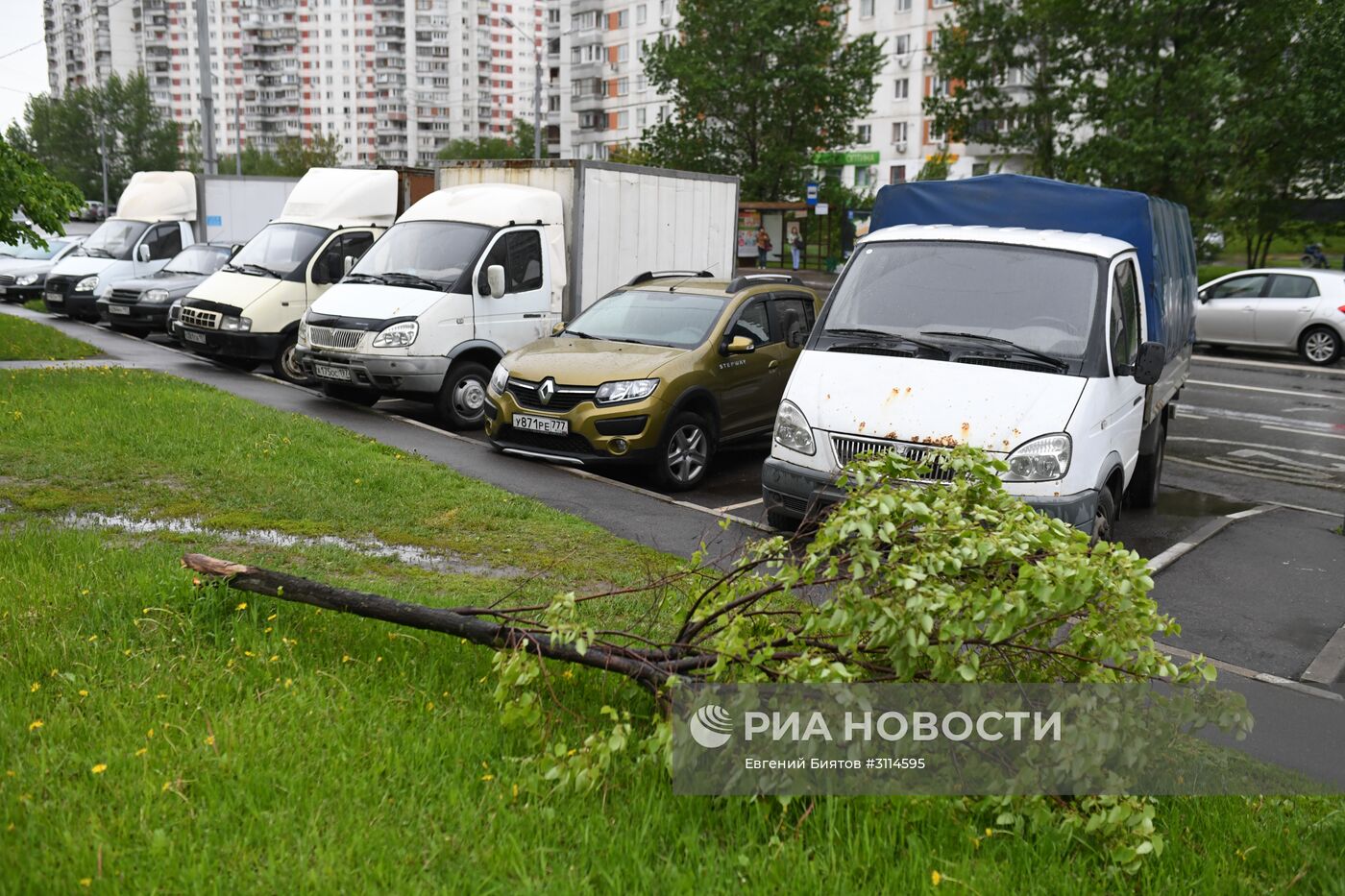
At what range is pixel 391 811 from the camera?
364 cm

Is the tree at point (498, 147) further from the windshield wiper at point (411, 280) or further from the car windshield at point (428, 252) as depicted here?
the windshield wiper at point (411, 280)

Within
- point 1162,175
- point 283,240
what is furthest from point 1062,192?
point 1162,175

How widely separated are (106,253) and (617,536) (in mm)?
20050

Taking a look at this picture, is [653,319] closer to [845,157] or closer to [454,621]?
[454,621]

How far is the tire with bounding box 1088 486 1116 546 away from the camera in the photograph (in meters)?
7.08

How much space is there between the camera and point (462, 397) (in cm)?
1300

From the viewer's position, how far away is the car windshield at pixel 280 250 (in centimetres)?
1681

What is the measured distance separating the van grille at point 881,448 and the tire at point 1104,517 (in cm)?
97

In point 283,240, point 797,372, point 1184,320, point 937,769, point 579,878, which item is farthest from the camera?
point 283,240

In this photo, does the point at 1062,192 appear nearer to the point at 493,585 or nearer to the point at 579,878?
the point at 493,585

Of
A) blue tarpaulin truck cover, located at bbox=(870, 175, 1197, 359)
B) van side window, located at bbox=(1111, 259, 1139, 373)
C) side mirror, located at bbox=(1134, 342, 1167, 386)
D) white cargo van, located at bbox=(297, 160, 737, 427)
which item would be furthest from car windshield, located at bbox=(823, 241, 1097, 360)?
white cargo van, located at bbox=(297, 160, 737, 427)

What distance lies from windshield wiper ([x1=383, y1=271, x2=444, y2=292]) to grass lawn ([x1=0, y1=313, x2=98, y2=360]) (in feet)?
19.7

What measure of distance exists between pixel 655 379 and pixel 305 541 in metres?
3.60

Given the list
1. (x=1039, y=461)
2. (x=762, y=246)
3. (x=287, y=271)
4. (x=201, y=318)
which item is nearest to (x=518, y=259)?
(x=287, y=271)
